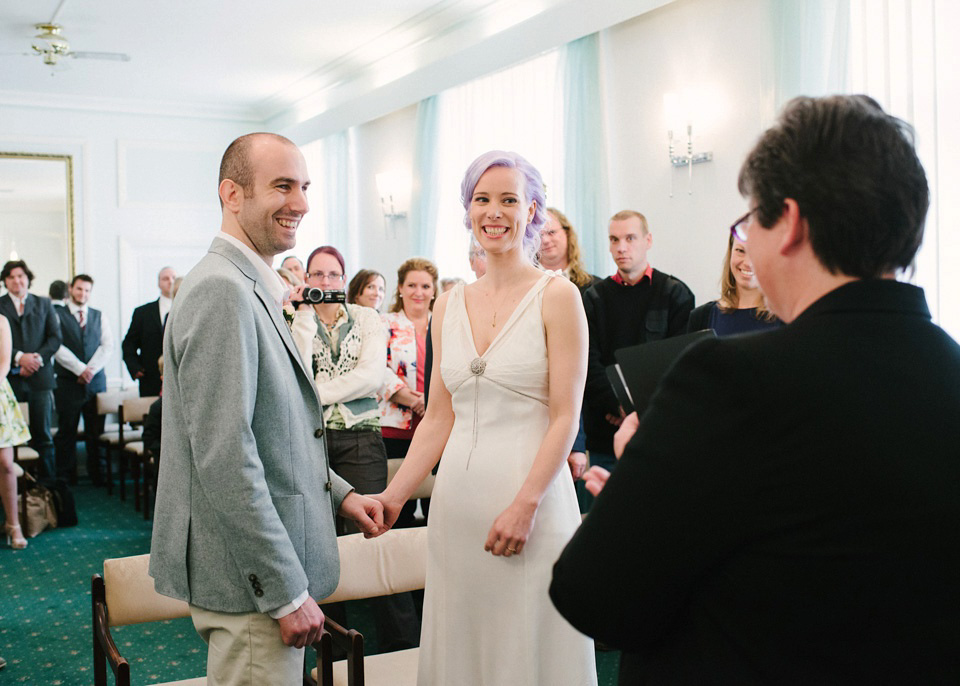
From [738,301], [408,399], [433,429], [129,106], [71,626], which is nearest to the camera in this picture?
[433,429]

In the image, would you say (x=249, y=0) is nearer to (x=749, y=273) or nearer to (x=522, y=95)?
(x=522, y=95)

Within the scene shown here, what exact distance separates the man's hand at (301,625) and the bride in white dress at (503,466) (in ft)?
1.42

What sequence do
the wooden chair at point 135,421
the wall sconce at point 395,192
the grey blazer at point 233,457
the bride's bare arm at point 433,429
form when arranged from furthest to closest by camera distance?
the wall sconce at point 395,192
the wooden chair at point 135,421
the bride's bare arm at point 433,429
the grey blazer at point 233,457

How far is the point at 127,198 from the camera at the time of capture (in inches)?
376

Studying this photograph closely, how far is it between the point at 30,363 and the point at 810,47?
19.0 ft

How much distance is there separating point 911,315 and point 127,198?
9.81 meters

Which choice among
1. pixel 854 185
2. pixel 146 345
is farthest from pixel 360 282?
pixel 854 185

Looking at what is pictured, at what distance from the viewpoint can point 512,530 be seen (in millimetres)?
1902

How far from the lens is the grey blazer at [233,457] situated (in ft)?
5.13

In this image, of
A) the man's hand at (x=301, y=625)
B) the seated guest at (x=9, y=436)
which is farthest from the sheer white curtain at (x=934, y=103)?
the seated guest at (x=9, y=436)

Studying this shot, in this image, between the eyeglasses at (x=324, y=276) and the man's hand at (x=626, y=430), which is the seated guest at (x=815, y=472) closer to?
the man's hand at (x=626, y=430)

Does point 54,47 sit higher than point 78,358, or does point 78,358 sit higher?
point 54,47

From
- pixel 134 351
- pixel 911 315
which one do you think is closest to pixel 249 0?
pixel 134 351

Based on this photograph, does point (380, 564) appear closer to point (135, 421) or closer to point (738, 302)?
point (738, 302)
